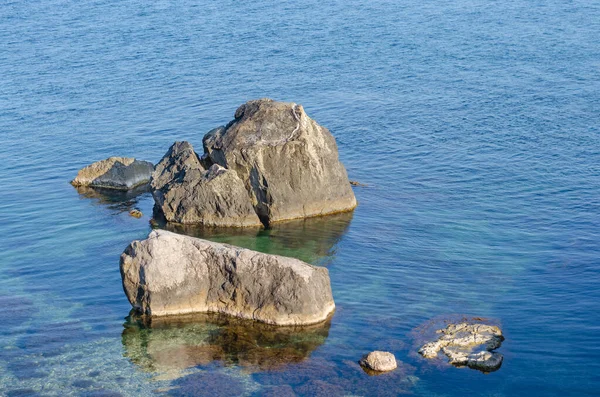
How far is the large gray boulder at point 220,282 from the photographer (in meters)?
29.8

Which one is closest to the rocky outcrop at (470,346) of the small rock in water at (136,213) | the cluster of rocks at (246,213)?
the cluster of rocks at (246,213)

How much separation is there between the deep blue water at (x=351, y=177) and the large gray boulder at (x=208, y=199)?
1.40m

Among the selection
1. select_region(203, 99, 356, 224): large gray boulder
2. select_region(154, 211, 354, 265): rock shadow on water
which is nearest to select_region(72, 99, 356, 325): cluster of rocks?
select_region(203, 99, 356, 224): large gray boulder

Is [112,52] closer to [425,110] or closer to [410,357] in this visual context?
[425,110]

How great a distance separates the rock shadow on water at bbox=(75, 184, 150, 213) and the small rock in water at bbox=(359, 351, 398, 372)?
67.1 feet

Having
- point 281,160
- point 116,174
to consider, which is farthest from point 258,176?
point 116,174

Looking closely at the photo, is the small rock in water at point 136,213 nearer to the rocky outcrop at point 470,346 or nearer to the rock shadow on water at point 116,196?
the rock shadow on water at point 116,196

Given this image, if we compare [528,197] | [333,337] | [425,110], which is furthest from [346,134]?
[333,337]

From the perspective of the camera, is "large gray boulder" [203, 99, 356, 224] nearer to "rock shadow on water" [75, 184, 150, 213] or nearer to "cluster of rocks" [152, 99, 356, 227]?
"cluster of rocks" [152, 99, 356, 227]

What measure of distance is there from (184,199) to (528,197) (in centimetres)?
1833

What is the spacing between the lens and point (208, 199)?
3962 centimetres

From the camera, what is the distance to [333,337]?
2911 cm

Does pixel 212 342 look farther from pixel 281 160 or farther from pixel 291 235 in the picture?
pixel 281 160

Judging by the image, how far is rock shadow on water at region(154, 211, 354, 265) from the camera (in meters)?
37.6
